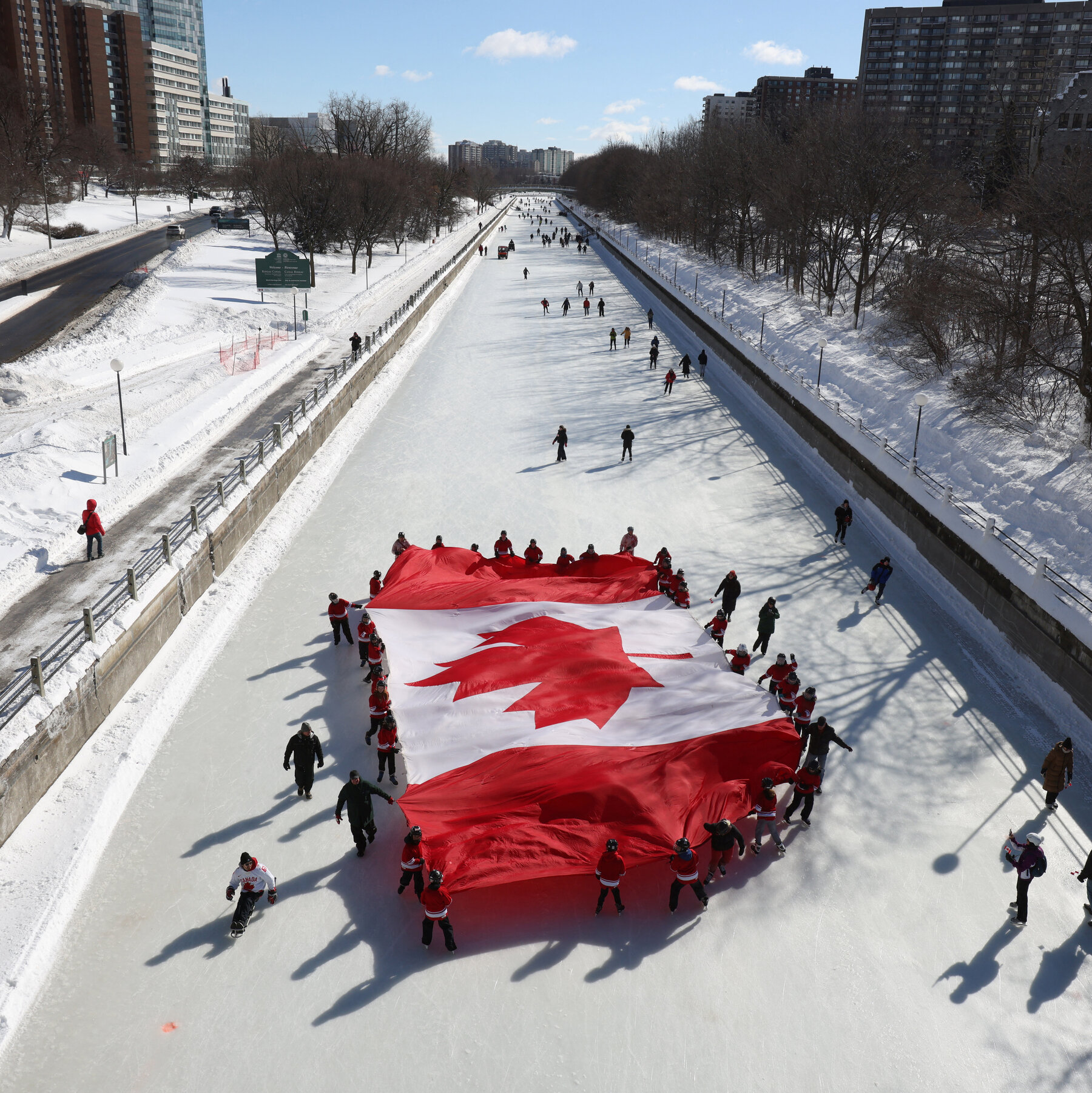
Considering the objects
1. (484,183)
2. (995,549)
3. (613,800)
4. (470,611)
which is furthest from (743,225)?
(484,183)

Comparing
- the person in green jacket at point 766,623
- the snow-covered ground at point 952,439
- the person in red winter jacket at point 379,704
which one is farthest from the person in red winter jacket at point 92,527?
the snow-covered ground at point 952,439

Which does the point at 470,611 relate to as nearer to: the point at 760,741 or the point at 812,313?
the point at 760,741

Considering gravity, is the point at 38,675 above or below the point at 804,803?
above

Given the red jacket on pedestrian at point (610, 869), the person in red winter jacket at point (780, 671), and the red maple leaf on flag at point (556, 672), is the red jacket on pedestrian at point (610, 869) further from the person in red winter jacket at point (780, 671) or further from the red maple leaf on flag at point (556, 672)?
the person in red winter jacket at point (780, 671)

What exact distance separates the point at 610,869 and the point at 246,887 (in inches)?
136

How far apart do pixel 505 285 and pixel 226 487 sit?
4785 centimetres

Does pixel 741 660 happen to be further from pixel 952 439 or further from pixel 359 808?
pixel 952 439

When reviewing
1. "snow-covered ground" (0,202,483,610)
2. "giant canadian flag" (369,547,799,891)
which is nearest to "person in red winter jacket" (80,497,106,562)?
"snow-covered ground" (0,202,483,610)

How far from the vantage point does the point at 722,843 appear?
9.05 m

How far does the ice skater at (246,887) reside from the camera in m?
8.34

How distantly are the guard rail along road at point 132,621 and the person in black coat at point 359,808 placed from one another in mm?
3450

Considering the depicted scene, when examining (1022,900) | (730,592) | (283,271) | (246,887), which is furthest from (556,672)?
(283,271)

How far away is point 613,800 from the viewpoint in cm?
929

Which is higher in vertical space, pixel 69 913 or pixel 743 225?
pixel 743 225
